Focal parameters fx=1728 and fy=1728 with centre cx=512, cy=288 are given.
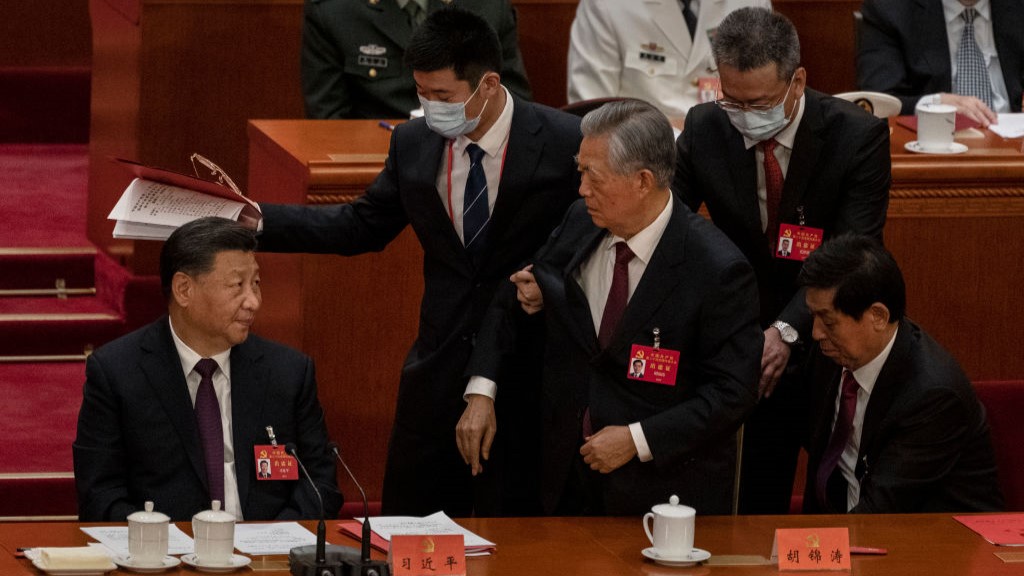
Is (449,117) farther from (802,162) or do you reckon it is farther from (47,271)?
(47,271)

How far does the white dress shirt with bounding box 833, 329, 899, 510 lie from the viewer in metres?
3.76

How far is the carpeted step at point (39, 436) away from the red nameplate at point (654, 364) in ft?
5.88

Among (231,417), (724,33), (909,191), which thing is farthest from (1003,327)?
(231,417)

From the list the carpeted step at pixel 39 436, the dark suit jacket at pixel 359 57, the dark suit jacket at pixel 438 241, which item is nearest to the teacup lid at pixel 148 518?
the dark suit jacket at pixel 438 241

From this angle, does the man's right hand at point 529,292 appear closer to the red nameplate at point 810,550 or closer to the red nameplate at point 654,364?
the red nameplate at point 654,364

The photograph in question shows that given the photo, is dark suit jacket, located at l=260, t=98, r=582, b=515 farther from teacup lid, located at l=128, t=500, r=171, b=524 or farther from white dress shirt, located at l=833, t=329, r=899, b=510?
teacup lid, located at l=128, t=500, r=171, b=524

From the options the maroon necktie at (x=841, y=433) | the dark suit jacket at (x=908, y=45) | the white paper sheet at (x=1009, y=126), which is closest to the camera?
the maroon necktie at (x=841, y=433)

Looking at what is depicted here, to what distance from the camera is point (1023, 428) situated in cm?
384

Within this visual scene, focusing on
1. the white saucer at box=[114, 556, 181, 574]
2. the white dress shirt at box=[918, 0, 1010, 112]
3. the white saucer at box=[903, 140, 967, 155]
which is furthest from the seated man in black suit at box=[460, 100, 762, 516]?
the white dress shirt at box=[918, 0, 1010, 112]

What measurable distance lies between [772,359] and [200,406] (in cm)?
128

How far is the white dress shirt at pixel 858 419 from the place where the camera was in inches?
148

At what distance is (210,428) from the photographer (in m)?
3.67

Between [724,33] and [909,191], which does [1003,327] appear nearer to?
[909,191]

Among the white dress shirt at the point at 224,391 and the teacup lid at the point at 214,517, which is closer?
the teacup lid at the point at 214,517
